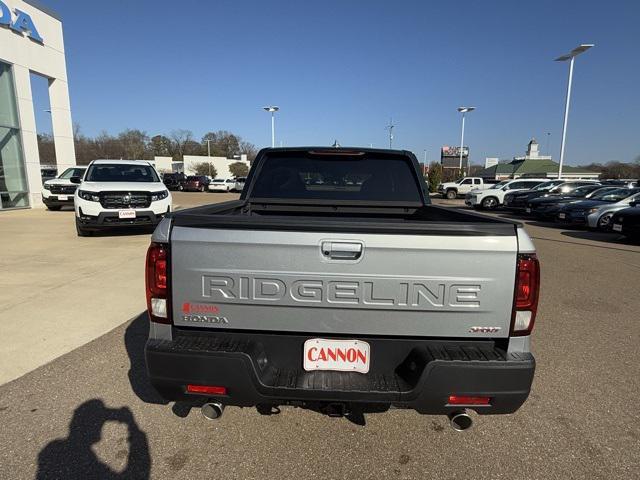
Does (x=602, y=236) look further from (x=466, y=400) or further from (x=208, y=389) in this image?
(x=208, y=389)

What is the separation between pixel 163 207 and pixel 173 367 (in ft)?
27.7

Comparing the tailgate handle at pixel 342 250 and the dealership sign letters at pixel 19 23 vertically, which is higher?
the dealership sign letters at pixel 19 23

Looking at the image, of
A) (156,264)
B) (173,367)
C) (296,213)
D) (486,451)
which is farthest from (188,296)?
(486,451)

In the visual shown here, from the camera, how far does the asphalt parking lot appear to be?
2271mm

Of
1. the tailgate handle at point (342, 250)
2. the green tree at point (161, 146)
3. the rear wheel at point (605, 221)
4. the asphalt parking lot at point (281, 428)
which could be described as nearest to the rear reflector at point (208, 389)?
the asphalt parking lot at point (281, 428)

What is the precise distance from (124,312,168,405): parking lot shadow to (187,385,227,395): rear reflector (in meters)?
1.05

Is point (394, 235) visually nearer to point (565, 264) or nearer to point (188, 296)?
point (188, 296)

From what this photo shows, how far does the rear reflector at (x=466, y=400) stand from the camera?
1971 millimetres

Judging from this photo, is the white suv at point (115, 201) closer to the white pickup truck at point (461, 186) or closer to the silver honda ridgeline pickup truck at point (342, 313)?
the silver honda ridgeline pickup truck at point (342, 313)

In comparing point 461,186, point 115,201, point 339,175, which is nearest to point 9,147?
point 115,201

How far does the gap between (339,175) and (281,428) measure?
2.22m

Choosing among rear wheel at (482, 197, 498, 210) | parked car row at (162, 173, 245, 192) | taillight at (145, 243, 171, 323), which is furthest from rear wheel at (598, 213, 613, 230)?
parked car row at (162, 173, 245, 192)

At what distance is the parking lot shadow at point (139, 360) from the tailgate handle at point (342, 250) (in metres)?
1.88

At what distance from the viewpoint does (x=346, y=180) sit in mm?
3775
